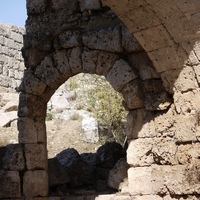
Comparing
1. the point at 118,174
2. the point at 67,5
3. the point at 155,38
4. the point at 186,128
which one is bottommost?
the point at 118,174

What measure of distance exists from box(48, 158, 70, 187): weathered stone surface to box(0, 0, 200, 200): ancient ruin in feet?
1.31

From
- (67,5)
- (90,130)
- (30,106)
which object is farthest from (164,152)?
(90,130)

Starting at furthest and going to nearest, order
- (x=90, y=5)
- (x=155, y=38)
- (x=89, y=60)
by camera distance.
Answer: (x=90, y=5) → (x=89, y=60) → (x=155, y=38)

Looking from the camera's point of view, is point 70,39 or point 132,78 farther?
point 70,39

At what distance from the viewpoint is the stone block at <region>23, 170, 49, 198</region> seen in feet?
27.2

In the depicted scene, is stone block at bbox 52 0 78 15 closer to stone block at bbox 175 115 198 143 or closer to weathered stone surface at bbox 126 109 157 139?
weathered stone surface at bbox 126 109 157 139

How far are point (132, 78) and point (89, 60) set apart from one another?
3.14 feet

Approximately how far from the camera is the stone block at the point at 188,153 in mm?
6207

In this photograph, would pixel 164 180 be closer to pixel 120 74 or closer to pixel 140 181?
pixel 140 181

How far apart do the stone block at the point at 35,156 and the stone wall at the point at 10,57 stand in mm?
8600

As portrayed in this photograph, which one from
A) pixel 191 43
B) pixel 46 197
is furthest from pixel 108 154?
pixel 191 43

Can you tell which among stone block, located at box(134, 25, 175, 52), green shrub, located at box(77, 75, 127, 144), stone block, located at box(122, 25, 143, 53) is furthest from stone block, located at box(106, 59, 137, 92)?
green shrub, located at box(77, 75, 127, 144)

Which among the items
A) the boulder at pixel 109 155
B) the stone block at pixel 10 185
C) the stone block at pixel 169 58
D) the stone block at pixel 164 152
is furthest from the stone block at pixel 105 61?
the stone block at pixel 10 185

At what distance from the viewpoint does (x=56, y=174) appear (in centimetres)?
888
